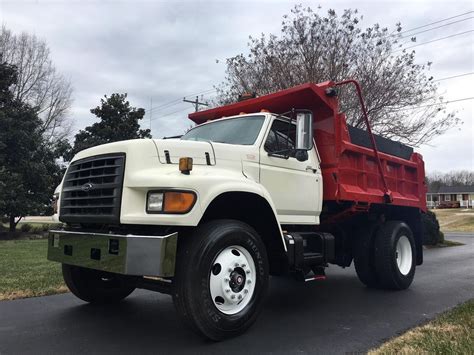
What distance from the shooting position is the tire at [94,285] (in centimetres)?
550

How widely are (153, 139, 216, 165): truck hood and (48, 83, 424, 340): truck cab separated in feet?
0.04

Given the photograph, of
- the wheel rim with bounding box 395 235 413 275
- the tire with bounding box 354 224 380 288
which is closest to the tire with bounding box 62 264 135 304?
the tire with bounding box 354 224 380 288

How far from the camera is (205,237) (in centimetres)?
423

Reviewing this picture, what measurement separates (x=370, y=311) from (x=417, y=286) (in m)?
2.32

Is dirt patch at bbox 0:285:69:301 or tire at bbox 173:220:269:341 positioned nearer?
tire at bbox 173:220:269:341

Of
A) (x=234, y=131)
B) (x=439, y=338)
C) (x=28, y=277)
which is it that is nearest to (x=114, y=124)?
(x=28, y=277)

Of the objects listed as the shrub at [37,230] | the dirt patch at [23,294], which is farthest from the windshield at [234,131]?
the shrub at [37,230]

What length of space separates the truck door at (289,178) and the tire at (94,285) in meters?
2.12

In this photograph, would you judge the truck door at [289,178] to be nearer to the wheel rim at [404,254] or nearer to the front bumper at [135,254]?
the front bumper at [135,254]

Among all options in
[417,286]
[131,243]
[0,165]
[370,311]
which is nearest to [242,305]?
[131,243]

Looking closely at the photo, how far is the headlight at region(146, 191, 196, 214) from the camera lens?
13.3 feet

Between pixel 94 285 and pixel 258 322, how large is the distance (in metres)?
2.14

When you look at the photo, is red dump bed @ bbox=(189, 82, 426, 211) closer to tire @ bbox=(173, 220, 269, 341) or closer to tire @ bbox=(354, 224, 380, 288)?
tire @ bbox=(354, 224, 380, 288)

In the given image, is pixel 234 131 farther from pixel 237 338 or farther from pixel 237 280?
pixel 237 338
